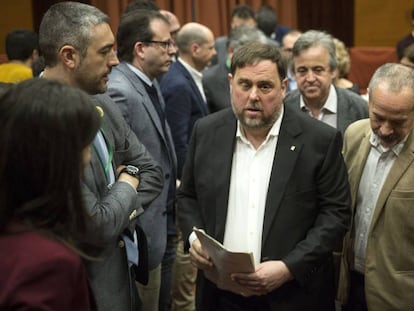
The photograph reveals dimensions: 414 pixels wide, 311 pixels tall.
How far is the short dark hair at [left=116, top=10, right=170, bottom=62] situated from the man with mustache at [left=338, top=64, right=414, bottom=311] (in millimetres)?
1351

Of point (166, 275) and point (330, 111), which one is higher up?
point (330, 111)

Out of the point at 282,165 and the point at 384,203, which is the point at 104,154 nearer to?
the point at 282,165

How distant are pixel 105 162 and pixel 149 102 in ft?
3.74

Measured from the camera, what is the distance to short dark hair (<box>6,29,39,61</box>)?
495 centimetres

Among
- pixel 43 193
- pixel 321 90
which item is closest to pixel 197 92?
pixel 321 90

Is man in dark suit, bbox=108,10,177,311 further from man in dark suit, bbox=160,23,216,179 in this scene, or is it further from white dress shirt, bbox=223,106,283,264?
white dress shirt, bbox=223,106,283,264

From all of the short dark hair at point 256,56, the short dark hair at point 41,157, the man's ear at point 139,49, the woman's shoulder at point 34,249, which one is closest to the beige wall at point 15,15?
the man's ear at point 139,49

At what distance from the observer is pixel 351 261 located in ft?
8.80

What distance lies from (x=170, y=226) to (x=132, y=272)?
4.45 ft

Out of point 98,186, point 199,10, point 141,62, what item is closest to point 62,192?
point 98,186

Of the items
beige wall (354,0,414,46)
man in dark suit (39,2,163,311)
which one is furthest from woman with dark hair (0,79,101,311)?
beige wall (354,0,414,46)

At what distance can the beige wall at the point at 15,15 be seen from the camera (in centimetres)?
793

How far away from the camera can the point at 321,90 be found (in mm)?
3490

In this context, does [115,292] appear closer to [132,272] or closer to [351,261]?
[132,272]
